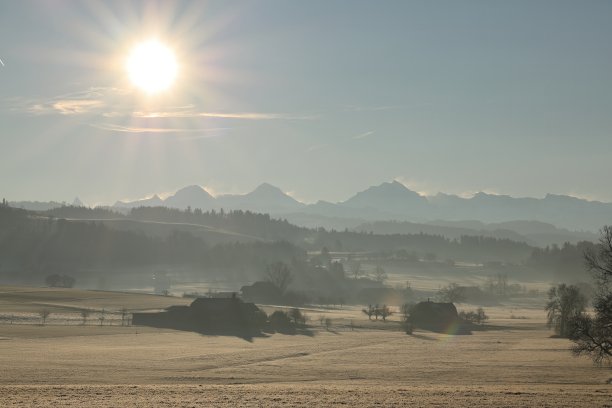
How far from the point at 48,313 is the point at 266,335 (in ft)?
95.9

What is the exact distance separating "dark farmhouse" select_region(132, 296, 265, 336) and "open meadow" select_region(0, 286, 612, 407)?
546 centimetres

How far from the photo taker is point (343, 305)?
160125 mm

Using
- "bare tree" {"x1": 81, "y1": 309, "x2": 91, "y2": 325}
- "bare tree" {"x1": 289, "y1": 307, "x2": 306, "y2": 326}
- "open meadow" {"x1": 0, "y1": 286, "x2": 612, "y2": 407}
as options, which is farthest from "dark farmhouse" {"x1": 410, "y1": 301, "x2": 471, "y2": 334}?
"bare tree" {"x1": 81, "y1": 309, "x2": 91, "y2": 325}

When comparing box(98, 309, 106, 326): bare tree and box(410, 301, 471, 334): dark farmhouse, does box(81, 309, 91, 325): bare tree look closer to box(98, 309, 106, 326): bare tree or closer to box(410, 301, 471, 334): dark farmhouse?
box(98, 309, 106, 326): bare tree

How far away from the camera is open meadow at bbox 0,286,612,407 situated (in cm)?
3516

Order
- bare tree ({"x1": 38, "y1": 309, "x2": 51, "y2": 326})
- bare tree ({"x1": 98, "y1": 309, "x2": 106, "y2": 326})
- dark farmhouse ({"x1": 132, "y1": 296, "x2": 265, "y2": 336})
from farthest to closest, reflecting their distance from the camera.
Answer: dark farmhouse ({"x1": 132, "y1": 296, "x2": 265, "y2": 336})
bare tree ({"x1": 98, "y1": 309, "x2": 106, "y2": 326})
bare tree ({"x1": 38, "y1": 309, "x2": 51, "y2": 326})

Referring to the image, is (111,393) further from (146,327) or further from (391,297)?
(391,297)

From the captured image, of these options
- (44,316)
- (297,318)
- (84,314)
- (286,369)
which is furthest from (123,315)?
(286,369)

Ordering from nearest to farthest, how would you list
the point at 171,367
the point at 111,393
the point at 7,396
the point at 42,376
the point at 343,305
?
1. the point at 7,396
2. the point at 111,393
3. the point at 42,376
4. the point at 171,367
5. the point at 343,305

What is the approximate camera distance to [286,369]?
5103 centimetres

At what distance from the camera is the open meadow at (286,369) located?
115 ft

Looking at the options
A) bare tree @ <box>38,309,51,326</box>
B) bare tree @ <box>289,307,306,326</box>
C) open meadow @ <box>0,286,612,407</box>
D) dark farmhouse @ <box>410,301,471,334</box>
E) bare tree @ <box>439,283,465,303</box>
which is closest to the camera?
open meadow @ <box>0,286,612,407</box>

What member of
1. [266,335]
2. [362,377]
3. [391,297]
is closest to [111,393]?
[362,377]

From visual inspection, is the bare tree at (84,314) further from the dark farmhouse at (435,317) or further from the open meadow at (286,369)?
the dark farmhouse at (435,317)
